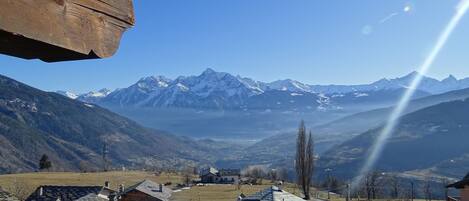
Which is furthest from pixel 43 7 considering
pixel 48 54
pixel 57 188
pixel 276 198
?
pixel 57 188

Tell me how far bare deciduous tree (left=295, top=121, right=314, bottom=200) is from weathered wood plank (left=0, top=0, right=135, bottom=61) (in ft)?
308

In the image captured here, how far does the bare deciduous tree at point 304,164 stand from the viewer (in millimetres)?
101938

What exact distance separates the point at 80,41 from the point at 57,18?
0.17 meters

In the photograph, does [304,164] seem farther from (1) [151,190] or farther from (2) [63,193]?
(2) [63,193]

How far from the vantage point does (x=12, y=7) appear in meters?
2.62

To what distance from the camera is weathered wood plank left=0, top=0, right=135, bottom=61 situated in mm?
2650

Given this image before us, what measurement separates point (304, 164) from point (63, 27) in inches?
4130

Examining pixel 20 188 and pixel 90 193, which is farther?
pixel 20 188

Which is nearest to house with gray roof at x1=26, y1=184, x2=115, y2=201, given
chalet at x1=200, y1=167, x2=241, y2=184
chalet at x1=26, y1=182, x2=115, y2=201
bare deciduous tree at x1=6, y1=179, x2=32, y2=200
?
chalet at x1=26, y1=182, x2=115, y2=201

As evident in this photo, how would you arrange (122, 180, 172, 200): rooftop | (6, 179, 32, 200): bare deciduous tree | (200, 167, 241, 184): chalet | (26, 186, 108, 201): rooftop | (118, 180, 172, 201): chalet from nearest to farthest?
1. (26, 186, 108, 201): rooftop
2. (118, 180, 172, 201): chalet
3. (122, 180, 172, 200): rooftop
4. (6, 179, 32, 200): bare deciduous tree
5. (200, 167, 241, 184): chalet

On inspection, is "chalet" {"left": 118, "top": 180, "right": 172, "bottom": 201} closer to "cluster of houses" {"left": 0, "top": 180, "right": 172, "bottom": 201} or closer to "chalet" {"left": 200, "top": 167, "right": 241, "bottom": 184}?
"cluster of houses" {"left": 0, "top": 180, "right": 172, "bottom": 201}

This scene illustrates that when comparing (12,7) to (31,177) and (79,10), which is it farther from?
(31,177)

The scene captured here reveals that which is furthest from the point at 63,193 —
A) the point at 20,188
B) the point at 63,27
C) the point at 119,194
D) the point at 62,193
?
the point at 63,27

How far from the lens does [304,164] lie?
349 ft
